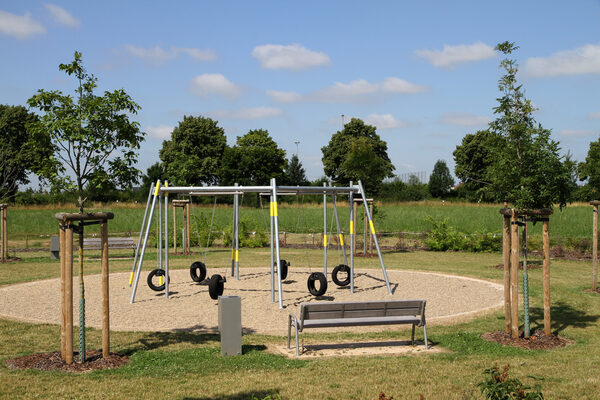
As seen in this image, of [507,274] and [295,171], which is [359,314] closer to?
[507,274]

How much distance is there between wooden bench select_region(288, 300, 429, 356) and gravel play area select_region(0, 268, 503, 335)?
1.40 meters

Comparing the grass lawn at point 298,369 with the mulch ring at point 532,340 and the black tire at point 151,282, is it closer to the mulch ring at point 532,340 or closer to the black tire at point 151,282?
the mulch ring at point 532,340

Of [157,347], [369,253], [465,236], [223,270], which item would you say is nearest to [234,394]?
[157,347]

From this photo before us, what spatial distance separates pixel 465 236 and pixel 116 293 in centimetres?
1667

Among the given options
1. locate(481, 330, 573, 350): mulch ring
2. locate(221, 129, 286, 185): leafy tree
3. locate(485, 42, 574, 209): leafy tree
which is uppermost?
locate(221, 129, 286, 185): leafy tree

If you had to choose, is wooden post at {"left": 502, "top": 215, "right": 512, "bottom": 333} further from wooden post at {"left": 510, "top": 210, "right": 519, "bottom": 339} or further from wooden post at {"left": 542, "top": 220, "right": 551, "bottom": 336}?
wooden post at {"left": 542, "top": 220, "right": 551, "bottom": 336}

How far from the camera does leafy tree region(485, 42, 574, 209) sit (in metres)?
9.13

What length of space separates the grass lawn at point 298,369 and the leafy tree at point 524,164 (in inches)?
92.2

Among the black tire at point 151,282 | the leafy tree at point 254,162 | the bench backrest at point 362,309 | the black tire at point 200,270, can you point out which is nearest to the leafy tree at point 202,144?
the leafy tree at point 254,162

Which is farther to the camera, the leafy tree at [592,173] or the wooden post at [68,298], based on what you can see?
the leafy tree at [592,173]

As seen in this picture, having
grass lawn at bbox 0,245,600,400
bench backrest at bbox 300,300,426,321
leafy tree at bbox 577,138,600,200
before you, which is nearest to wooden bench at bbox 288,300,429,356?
bench backrest at bbox 300,300,426,321

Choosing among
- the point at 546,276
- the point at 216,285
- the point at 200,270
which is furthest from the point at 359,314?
the point at 200,270

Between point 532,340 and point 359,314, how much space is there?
2.74 m

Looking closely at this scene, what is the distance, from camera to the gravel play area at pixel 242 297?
11.1m
